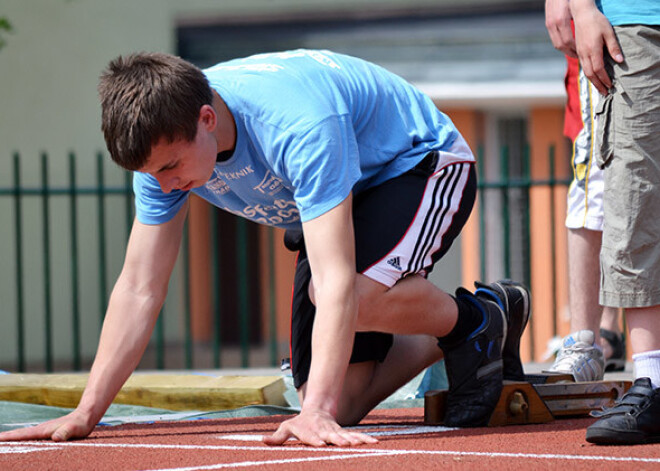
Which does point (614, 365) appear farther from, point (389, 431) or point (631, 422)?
point (631, 422)

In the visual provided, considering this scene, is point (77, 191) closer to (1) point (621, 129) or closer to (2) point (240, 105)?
(2) point (240, 105)

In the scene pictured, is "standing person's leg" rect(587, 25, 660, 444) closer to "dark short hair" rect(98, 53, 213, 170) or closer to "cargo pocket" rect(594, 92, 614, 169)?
"cargo pocket" rect(594, 92, 614, 169)

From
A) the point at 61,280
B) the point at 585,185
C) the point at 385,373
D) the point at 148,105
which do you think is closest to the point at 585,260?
the point at 585,185

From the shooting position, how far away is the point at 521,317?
3832mm

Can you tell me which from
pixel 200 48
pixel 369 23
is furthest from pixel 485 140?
pixel 200 48

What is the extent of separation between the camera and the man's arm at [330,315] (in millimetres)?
2912

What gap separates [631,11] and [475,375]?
1.24 metres

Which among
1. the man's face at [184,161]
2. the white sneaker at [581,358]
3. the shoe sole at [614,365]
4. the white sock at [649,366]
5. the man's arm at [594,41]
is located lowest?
the shoe sole at [614,365]

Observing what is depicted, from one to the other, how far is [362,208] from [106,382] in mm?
1007

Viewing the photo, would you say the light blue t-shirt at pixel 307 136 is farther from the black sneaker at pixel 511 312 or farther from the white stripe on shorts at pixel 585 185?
the white stripe on shorts at pixel 585 185

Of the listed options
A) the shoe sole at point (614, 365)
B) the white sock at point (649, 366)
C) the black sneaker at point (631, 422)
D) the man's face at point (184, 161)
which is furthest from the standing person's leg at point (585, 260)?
the man's face at point (184, 161)

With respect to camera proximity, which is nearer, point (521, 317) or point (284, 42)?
point (521, 317)

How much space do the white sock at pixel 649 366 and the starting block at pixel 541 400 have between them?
20.8 inches

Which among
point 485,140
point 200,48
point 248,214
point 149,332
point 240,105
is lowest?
point 149,332
